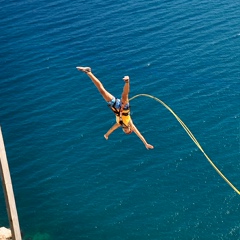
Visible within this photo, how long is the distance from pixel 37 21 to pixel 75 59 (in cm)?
1007

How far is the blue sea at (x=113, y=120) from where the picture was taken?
34.2 meters

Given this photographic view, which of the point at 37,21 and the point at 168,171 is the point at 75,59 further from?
the point at 168,171

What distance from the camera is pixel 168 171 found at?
36688mm

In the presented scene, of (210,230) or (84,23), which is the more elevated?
(84,23)

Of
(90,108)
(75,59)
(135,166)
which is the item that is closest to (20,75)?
(75,59)

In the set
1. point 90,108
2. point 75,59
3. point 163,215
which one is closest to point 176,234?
point 163,215

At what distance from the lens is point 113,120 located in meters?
41.5

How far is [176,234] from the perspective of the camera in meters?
32.8

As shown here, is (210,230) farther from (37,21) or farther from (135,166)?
(37,21)

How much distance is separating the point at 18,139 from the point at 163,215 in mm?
13125

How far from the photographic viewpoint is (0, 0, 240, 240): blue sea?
34250 mm

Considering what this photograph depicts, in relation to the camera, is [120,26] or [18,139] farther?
[120,26]

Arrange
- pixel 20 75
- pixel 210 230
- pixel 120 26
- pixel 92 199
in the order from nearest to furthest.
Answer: pixel 210 230 → pixel 92 199 → pixel 20 75 → pixel 120 26

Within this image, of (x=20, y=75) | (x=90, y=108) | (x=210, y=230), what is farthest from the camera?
(x=20, y=75)
